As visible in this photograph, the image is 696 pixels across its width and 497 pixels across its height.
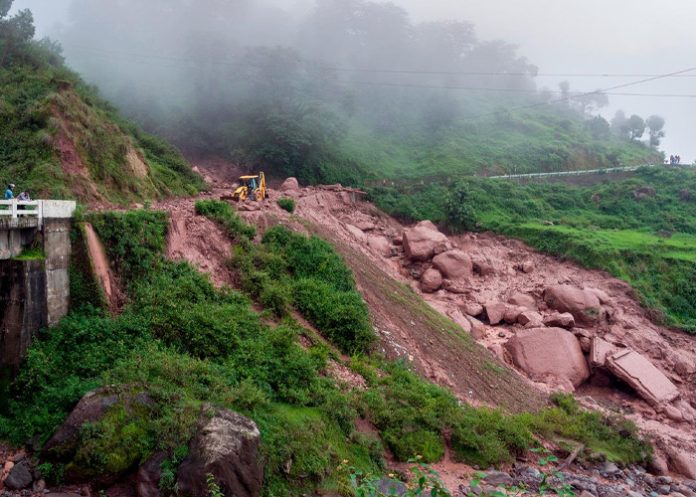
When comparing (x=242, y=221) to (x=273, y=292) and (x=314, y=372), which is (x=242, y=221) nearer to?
(x=273, y=292)

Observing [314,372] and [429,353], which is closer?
[314,372]

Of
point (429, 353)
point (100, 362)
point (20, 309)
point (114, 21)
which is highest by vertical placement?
point (114, 21)

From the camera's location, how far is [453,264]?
2542 centimetres

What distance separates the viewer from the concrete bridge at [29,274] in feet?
38.3

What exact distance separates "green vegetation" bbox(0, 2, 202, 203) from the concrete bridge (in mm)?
4681

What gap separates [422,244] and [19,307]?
18027 millimetres

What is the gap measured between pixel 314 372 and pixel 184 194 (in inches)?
542

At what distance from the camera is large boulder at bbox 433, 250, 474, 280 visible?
25.2 meters

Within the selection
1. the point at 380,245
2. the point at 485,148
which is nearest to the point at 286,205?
the point at 380,245

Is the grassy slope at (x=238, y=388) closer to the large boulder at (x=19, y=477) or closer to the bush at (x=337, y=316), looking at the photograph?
the bush at (x=337, y=316)

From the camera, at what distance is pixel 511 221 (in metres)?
30.3

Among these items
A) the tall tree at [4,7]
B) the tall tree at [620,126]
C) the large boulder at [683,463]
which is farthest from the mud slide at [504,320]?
the tall tree at [620,126]

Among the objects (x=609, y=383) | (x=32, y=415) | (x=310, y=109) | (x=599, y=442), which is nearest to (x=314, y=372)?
(x=32, y=415)

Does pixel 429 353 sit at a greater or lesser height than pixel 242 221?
lesser
